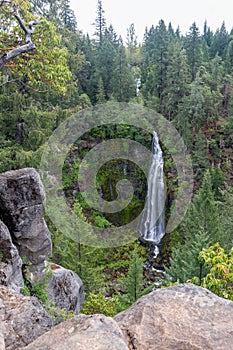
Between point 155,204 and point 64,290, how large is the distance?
52.8ft

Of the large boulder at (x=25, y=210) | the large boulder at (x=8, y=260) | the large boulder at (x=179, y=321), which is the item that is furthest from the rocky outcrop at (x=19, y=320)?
the large boulder at (x=25, y=210)

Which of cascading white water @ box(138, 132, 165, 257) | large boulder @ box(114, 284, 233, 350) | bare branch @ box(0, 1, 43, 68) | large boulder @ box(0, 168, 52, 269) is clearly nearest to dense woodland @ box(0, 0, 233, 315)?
bare branch @ box(0, 1, 43, 68)

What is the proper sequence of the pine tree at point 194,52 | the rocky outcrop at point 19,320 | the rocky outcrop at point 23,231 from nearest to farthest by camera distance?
1. the rocky outcrop at point 19,320
2. the rocky outcrop at point 23,231
3. the pine tree at point 194,52

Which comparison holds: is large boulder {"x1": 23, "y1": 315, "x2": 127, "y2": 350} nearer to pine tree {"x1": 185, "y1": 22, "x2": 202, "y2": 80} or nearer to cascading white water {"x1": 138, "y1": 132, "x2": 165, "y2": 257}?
cascading white water {"x1": 138, "y1": 132, "x2": 165, "y2": 257}

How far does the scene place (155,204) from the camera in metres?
25.1

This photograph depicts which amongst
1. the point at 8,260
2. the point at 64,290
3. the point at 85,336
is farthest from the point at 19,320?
the point at 64,290

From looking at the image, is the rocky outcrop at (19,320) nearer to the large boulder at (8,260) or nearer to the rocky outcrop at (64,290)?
the large boulder at (8,260)

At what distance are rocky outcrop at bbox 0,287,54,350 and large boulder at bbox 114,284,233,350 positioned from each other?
4.49 ft

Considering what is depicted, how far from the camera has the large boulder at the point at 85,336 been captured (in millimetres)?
2582

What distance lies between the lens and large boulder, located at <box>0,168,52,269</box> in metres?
7.82

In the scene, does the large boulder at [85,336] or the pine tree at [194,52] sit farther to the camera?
the pine tree at [194,52]

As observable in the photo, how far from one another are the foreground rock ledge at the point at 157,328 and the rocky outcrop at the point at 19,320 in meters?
0.87

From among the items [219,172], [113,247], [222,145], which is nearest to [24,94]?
[113,247]

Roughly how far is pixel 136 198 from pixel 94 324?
77.5 feet
